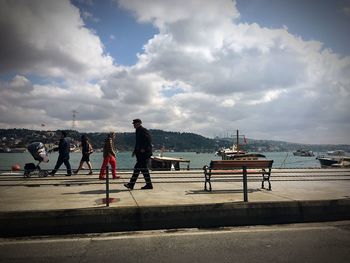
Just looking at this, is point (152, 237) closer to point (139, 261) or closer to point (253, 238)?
point (139, 261)

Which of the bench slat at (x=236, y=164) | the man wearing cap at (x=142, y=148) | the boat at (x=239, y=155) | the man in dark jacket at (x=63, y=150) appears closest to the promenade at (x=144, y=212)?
the bench slat at (x=236, y=164)

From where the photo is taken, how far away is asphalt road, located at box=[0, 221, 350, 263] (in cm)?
487

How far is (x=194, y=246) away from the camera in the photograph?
5.49 meters

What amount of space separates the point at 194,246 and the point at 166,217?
4.58 ft

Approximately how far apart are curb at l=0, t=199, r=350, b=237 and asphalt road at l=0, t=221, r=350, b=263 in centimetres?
29

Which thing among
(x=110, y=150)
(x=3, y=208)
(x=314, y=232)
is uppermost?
(x=110, y=150)

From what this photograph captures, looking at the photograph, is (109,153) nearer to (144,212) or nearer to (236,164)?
(236,164)

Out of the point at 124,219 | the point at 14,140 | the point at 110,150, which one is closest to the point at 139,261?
the point at 124,219

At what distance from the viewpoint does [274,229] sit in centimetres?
666

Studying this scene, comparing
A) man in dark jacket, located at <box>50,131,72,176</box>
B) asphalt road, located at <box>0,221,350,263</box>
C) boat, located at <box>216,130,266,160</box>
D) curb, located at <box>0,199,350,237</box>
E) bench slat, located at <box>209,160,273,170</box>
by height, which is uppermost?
man in dark jacket, located at <box>50,131,72,176</box>

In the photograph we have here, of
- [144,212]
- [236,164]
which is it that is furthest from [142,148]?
[144,212]

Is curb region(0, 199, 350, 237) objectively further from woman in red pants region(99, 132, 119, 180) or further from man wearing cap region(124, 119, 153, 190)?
woman in red pants region(99, 132, 119, 180)

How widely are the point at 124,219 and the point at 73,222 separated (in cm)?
99

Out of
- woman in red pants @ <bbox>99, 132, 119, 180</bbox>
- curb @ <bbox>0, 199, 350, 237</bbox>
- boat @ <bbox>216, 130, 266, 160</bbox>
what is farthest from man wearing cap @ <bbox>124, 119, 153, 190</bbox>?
boat @ <bbox>216, 130, 266, 160</bbox>
